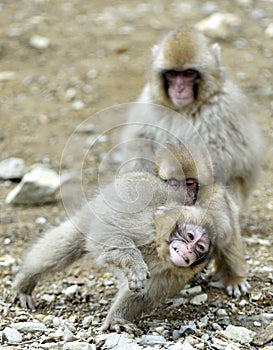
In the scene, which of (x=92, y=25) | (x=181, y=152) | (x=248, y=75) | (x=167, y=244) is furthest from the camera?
(x=92, y=25)

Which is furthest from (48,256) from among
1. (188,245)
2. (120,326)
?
(188,245)

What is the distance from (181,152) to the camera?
4.78 meters

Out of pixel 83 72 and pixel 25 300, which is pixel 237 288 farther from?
pixel 83 72

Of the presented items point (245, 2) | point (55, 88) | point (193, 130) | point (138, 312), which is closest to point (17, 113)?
point (55, 88)

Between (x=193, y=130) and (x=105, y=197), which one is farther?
(x=193, y=130)

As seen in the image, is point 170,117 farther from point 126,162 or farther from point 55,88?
point 55,88

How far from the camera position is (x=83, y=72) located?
30.2ft

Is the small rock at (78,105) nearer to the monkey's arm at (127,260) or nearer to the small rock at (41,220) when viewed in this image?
the small rock at (41,220)

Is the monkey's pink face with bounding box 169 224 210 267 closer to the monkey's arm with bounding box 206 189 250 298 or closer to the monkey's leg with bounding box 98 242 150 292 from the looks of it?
the monkey's leg with bounding box 98 242 150 292

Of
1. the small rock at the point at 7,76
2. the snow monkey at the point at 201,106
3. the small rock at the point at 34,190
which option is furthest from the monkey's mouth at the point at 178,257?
the small rock at the point at 7,76

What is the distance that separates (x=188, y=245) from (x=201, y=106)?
2.25 meters

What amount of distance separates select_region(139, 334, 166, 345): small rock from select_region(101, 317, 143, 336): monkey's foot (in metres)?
0.08

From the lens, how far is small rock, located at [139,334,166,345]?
4.23 m

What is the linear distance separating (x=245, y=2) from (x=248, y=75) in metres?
1.86
